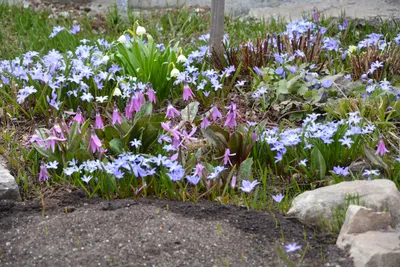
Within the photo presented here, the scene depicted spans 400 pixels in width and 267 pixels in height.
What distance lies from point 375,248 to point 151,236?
0.86 meters

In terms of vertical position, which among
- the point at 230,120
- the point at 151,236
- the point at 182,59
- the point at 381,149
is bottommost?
the point at 151,236

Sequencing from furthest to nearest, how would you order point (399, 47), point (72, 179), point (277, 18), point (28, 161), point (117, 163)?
point (277, 18) → point (399, 47) → point (28, 161) → point (72, 179) → point (117, 163)

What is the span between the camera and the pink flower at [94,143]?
10.5ft

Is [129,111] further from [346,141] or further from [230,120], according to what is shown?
[346,141]

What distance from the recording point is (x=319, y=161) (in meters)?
3.25

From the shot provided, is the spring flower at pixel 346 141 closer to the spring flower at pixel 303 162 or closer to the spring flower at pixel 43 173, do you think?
the spring flower at pixel 303 162

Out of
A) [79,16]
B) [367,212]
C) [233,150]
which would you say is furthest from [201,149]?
[79,16]

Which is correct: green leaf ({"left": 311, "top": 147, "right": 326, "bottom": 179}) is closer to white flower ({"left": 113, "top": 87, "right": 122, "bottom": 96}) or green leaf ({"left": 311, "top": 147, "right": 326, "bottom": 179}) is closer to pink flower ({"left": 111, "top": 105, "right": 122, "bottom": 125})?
pink flower ({"left": 111, "top": 105, "right": 122, "bottom": 125})

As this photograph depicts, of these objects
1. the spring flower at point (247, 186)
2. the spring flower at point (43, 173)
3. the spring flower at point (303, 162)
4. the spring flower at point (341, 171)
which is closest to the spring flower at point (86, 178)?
the spring flower at point (43, 173)

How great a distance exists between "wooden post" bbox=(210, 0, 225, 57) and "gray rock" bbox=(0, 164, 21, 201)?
72.9 inches

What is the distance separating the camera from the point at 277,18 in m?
6.17

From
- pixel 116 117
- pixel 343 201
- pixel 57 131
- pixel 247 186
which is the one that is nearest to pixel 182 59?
pixel 116 117

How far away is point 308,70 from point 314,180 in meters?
1.23

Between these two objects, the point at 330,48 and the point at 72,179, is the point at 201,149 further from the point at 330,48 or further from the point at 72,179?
the point at 330,48
